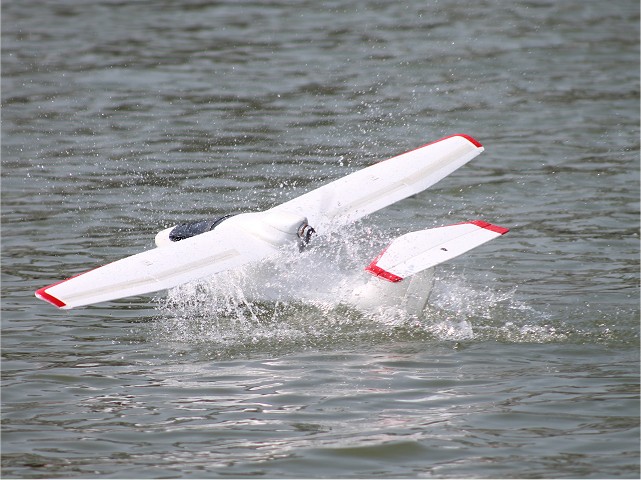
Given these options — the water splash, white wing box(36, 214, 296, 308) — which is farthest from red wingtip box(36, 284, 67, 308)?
the water splash

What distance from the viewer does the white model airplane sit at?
37.0ft

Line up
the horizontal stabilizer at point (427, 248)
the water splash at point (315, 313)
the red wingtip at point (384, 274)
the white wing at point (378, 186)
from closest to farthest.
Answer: the red wingtip at point (384, 274)
the horizontal stabilizer at point (427, 248)
the water splash at point (315, 313)
the white wing at point (378, 186)

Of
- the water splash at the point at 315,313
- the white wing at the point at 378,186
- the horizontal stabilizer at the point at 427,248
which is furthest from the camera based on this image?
the white wing at the point at 378,186

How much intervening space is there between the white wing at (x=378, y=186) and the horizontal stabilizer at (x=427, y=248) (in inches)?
71.6

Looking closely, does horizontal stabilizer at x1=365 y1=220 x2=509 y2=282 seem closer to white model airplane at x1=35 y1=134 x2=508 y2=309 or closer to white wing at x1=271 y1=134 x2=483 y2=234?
white model airplane at x1=35 y1=134 x2=508 y2=309

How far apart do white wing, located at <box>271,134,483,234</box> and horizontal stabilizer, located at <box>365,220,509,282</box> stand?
71.6 inches

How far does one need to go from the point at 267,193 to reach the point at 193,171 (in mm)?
2029

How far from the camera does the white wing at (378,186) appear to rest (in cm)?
1345

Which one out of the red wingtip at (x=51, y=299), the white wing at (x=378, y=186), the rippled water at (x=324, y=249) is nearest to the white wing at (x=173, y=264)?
the red wingtip at (x=51, y=299)

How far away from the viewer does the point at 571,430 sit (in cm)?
973

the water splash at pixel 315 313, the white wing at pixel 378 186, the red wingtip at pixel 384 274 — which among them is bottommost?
the water splash at pixel 315 313

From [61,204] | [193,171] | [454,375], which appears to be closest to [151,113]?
[193,171]

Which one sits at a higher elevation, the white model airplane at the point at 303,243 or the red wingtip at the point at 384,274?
the white model airplane at the point at 303,243

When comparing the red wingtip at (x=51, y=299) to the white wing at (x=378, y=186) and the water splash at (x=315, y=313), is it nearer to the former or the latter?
the water splash at (x=315, y=313)
